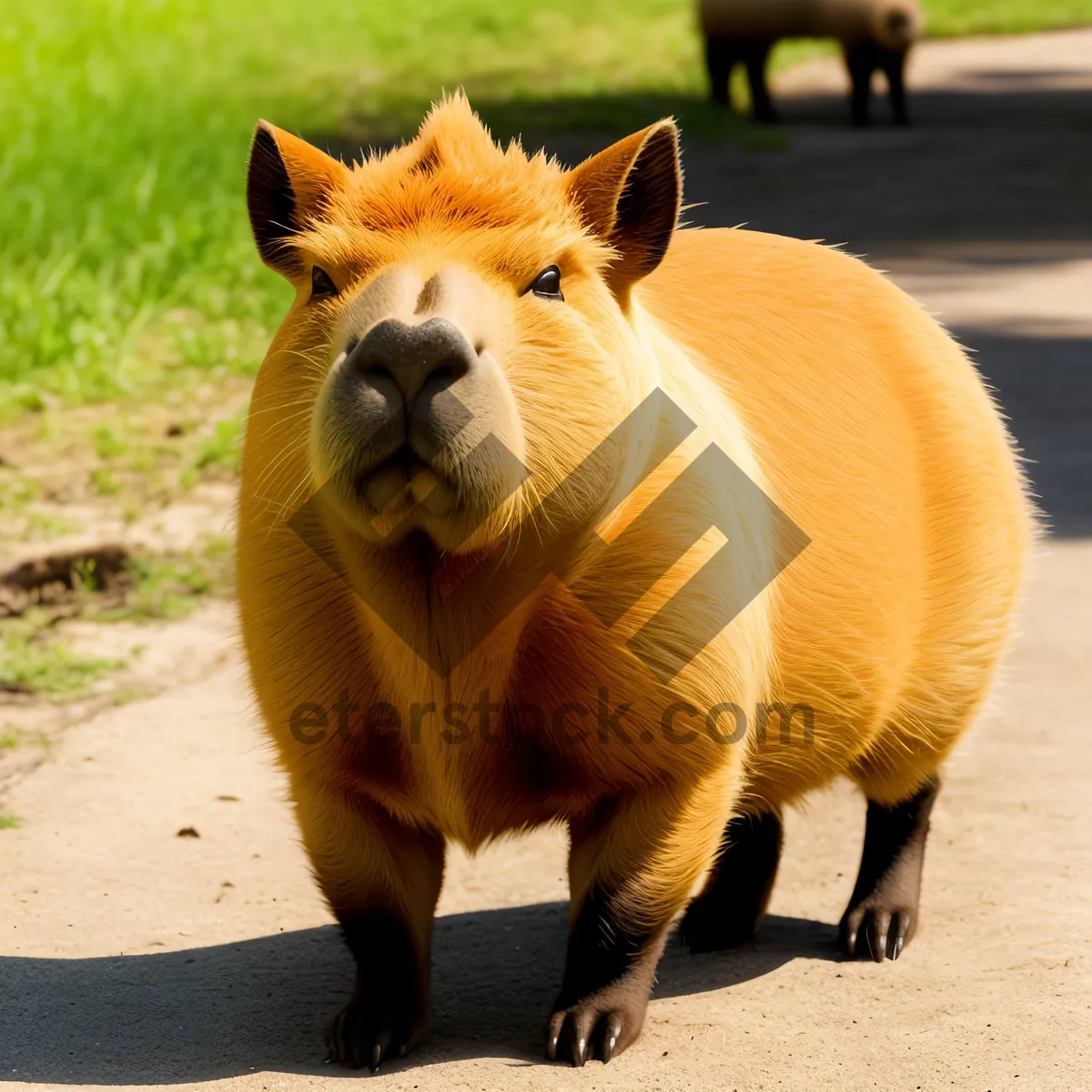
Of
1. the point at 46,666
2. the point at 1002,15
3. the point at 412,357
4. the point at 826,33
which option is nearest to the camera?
the point at 412,357

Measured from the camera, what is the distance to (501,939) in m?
3.53

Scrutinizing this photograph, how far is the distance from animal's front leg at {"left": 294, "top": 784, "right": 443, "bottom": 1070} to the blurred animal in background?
12992 millimetres

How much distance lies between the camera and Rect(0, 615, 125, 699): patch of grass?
4648 mm

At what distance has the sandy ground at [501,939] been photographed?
2914 mm

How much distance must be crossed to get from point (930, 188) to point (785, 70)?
702 centimetres

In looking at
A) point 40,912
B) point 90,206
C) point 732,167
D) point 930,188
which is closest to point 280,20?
point 732,167

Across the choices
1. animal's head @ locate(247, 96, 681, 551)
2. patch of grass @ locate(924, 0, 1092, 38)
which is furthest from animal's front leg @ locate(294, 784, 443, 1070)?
patch of grass @ locate(924, 0, 1092, 38)

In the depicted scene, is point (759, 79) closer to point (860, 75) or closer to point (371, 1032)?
point (860, 75)

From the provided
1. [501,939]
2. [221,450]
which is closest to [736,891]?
[501,939]

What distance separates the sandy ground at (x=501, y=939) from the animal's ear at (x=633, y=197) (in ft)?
4.35

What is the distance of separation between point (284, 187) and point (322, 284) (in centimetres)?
24

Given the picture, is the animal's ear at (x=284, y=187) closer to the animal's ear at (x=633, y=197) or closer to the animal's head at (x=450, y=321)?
the animal's head at (x=450, y=321)

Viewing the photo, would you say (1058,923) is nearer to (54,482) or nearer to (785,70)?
(54,482)

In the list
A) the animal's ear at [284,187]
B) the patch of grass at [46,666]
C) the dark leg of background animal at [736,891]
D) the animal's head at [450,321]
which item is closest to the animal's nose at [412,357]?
the animal's head at [450,321]
